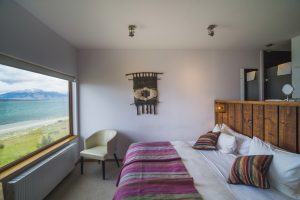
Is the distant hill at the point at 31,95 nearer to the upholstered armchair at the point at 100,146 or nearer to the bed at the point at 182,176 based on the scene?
the upholstered armchair at the point at 100,146

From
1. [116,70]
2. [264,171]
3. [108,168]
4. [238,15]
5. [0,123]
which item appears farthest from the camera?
[116,70]

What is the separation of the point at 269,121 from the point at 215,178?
116 cm

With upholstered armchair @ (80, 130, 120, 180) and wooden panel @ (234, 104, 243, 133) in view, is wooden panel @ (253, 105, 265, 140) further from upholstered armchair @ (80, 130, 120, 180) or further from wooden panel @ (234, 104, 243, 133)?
upholstered armchair @ (80, 130, 120, 180)

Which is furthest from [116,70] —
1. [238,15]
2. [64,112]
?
[238,15]

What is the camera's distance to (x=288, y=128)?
1804mm

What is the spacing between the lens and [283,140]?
6.15 ft

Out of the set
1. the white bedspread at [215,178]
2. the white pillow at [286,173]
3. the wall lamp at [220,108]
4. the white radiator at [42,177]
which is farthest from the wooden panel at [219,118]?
the white radiator at [42,177]

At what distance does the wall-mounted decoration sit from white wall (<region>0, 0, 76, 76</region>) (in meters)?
1.42

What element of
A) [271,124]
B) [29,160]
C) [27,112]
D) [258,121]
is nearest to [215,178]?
[271,124]

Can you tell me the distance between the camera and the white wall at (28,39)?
5.40 feet

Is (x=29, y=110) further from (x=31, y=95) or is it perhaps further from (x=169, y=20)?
(x=169, y=20)

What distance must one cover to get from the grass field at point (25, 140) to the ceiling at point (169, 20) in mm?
1561

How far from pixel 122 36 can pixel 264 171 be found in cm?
267

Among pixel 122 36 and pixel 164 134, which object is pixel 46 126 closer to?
pixel 122 36
